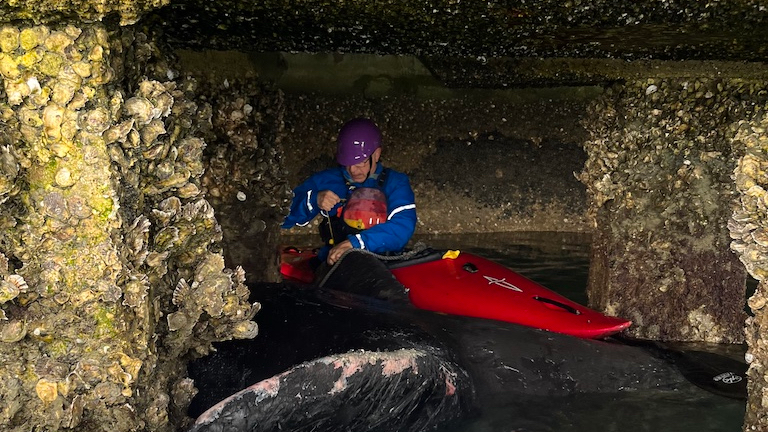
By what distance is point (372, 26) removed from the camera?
3.06 metres

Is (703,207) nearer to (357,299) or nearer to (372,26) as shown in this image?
(357,299)

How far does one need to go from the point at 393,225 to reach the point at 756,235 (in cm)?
284

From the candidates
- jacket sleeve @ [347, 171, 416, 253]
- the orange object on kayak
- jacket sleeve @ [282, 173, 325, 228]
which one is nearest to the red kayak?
jacket sleeve @ [347, 171, 416, 253]

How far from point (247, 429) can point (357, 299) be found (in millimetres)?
1304

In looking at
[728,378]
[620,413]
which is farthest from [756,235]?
[728,378]

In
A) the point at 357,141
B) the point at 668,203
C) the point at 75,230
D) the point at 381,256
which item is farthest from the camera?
the point at 357,141

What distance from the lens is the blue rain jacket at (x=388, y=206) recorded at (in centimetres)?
514

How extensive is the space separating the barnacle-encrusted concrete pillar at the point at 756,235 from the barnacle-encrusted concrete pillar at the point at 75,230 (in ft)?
5.88

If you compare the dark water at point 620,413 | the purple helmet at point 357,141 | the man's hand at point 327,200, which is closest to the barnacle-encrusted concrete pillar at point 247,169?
the man's hand at point 327,200

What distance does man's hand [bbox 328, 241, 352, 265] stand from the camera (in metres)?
5.01

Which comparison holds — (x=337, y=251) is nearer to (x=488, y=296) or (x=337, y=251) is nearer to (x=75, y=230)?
(x=488, y=296)

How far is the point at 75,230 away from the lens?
90.1 inches

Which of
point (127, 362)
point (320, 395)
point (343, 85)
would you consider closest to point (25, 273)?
point (127, 362)

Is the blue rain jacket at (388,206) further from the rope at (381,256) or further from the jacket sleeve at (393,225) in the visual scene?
the rope at (381,256)
